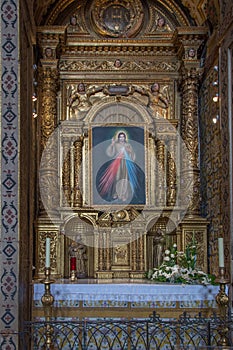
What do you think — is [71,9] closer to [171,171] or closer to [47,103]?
[47,103]

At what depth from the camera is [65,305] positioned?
888 centimetres

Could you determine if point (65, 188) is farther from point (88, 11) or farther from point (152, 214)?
point (88, 11)

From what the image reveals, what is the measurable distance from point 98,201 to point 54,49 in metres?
2.84

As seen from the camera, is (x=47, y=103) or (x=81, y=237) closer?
(x=81, y=237)

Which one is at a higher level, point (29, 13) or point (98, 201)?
point (29, 13)

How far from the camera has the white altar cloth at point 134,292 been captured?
8836mm

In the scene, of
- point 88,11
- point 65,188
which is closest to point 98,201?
point 65,188

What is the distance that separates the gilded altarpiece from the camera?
1117 centimetres

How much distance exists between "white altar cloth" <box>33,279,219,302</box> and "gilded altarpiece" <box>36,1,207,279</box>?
73.6 inches

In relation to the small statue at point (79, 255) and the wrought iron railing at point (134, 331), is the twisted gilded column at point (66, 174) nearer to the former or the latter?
the small statue at point (79, 255)

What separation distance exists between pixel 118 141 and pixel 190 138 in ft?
4.32

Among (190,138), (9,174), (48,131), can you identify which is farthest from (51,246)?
(9,174)

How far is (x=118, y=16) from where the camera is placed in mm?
12047

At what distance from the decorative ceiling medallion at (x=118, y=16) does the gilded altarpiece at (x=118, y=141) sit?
2cm
